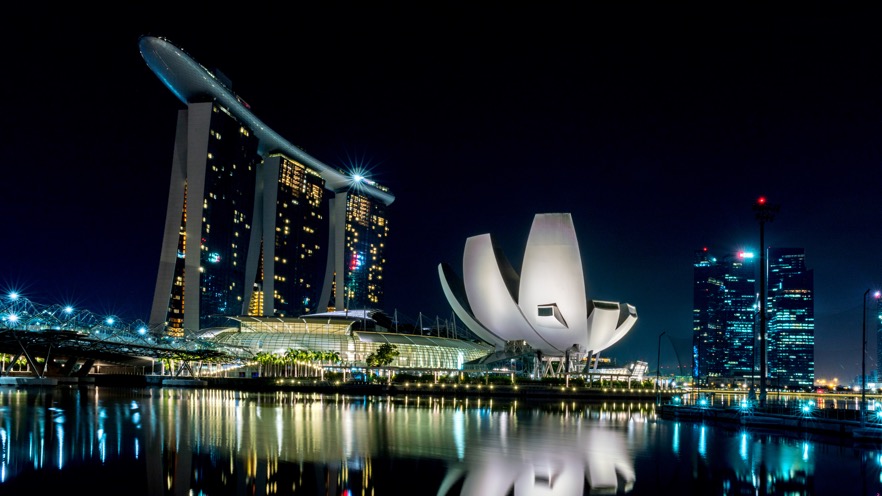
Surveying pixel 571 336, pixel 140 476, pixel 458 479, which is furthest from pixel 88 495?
pixel 571 336

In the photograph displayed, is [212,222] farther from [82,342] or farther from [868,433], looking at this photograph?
[868,433]

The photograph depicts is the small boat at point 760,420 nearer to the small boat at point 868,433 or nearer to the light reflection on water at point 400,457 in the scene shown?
the light reflection on water at point 400,457

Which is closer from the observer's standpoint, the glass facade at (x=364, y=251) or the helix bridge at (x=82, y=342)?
the helix bridge at (x=82, y=342)

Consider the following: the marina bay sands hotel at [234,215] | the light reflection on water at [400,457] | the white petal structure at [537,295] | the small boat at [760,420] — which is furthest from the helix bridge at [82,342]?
the small boat at [760,420]

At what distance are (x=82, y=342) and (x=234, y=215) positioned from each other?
43.5 m

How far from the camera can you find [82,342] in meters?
71.1

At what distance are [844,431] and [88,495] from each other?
24.8m

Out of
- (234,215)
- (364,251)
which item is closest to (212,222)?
(234,215)

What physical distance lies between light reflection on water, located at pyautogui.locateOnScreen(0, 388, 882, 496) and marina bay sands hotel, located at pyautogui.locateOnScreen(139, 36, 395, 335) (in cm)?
7129

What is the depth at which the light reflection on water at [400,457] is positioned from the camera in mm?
14664

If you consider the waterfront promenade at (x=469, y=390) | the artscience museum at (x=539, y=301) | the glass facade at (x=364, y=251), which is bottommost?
the waterfront promenade at (x=469, y=390)

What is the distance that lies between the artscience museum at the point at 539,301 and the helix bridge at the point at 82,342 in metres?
26.5

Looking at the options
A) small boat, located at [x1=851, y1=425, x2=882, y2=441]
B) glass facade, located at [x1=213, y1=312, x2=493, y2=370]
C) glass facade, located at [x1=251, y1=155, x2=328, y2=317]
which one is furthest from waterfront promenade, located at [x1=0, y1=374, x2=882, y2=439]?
glass facade, located at [x1=251, y1=155, x2=328, y2=317]

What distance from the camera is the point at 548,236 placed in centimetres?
6425
